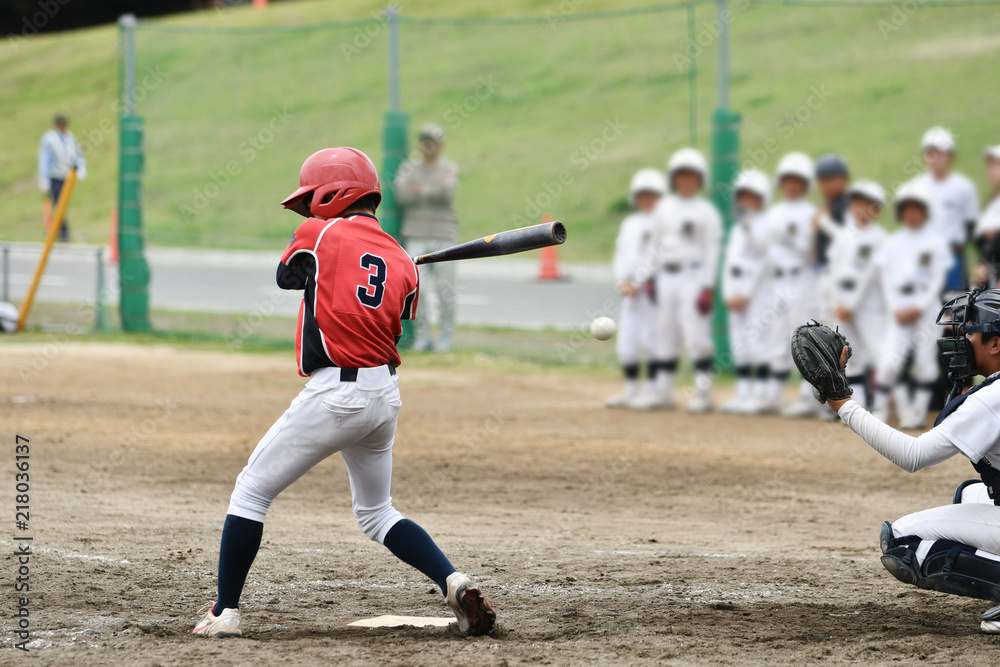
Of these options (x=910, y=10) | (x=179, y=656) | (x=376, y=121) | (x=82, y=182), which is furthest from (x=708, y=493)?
(x=82, y=182)

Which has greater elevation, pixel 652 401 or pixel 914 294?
pixel 914 294

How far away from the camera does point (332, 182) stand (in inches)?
157

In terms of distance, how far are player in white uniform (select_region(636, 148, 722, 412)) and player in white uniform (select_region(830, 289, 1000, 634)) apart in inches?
204

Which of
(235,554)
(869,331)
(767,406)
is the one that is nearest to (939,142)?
(869,331)

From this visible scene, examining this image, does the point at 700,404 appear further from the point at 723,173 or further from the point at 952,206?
the point at 952,206

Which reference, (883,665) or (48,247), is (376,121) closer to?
(48,247)

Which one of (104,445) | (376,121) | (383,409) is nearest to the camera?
(383,409)

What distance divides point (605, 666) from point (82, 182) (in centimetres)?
2241

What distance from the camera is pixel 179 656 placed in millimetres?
3584

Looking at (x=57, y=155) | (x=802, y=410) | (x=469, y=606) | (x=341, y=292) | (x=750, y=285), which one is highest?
(x=57, y=155)

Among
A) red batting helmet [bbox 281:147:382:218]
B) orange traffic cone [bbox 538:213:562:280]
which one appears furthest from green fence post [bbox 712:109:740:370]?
orange traffic cone [bbox 538:213:562:280]

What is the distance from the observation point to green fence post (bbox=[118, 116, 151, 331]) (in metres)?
12.9

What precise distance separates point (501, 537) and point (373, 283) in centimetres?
212

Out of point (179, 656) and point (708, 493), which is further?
point (708, 493)
